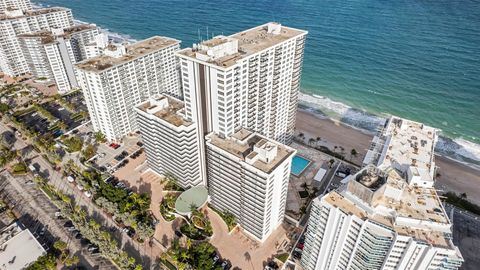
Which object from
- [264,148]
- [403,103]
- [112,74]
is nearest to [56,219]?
[112,74]

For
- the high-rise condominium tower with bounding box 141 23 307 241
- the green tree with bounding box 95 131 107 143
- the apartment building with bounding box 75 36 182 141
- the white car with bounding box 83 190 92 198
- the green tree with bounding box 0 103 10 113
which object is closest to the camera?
the high-rise condominium tower with bounding box 141 23 307 241

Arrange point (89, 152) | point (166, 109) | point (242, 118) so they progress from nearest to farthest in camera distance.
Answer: point (242, 118)
point (166, 109)
point (89, 152)

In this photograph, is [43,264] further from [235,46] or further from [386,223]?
[386,223]

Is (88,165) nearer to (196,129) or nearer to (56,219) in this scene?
(56,219)

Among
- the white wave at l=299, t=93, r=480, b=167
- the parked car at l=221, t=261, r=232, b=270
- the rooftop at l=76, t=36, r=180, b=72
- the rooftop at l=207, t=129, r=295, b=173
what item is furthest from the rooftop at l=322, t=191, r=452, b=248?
the white wave at l=299, t=93, r=480, b=167

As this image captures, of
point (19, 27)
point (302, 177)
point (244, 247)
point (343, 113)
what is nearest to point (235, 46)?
point (302, 177)

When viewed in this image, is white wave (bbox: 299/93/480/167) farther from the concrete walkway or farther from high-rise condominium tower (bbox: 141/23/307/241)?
the concrete walkway

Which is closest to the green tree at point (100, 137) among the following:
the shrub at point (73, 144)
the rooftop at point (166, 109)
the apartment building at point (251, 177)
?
the shrub at point (73, 144)

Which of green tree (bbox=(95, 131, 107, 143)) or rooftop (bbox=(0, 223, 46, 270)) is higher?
green tree (bbox=(95, 131, 107, 143))
